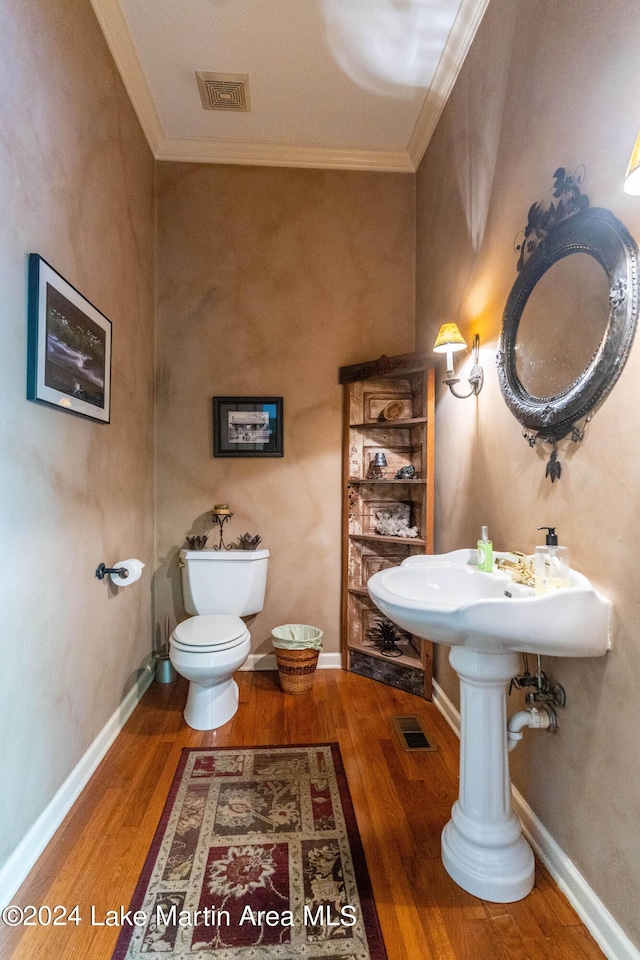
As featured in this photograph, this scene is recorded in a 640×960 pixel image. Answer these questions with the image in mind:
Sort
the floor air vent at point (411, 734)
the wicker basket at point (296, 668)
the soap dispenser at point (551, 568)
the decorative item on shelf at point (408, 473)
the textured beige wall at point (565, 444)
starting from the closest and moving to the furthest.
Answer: the textured beige wall at point (565, 444)
the soap dispenser at point (551, 568)
the floor air vent at point (411, 734)
the wicker basket at point (296, 668)
the decorative item on shelf at point (408, 473)

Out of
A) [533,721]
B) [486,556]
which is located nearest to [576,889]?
[533,721]

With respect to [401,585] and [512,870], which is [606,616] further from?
[512,870]

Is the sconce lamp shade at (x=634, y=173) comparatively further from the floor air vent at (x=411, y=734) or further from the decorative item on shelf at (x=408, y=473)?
the floor air vent at (x=411, y=734)

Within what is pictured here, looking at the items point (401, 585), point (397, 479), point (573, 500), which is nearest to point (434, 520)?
A: point (397, 479)

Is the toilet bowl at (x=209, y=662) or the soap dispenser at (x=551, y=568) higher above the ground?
the soap dispenser at (x=551, y=568)

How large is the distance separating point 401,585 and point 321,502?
1.26 m

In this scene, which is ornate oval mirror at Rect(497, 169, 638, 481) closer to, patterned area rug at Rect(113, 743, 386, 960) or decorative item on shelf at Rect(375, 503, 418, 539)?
decorative item on shelf at Rect(375, 503, 418, 539)

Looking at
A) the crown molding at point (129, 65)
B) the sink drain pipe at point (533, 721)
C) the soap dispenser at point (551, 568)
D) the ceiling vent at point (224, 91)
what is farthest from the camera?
the ceiling vent at point (224, 91)

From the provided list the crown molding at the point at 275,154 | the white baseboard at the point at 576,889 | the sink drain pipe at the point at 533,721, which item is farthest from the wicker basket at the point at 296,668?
the crown molding at the point at 275,154

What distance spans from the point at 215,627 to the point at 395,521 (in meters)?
1.13

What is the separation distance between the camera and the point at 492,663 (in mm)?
1329

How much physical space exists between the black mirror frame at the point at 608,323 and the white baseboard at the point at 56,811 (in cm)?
187

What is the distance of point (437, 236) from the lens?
8.00 feet

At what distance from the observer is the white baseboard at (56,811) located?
127cm
